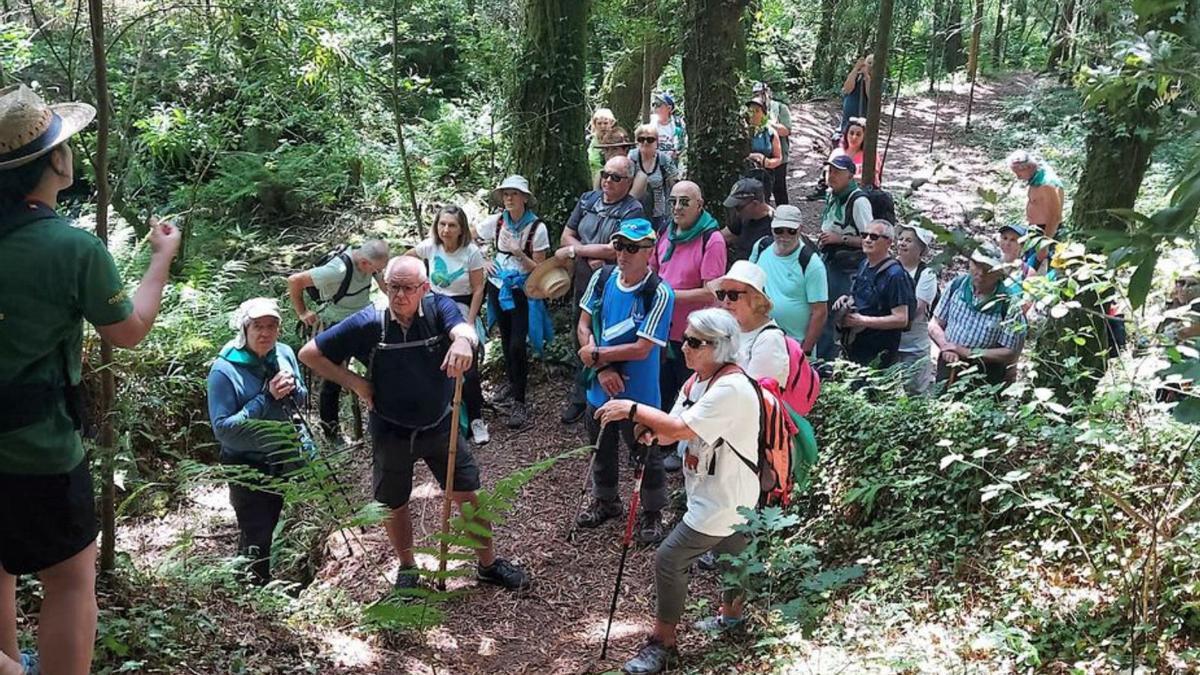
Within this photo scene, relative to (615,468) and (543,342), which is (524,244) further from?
(615,468)

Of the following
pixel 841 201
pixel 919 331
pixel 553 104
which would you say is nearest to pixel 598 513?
pixel 919 331

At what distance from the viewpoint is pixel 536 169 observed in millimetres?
9297

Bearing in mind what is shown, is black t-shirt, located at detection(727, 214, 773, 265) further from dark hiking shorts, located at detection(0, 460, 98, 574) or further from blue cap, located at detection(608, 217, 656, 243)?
dark hiking shorts, located at detection(0, 460, 98, 574)

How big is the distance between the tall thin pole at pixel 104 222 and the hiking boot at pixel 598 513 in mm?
3052

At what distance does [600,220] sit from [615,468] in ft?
7.00

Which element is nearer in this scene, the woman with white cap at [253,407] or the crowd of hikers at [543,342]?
the crowd of hikers at [543,342]

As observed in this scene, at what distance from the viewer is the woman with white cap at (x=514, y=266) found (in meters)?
7.57

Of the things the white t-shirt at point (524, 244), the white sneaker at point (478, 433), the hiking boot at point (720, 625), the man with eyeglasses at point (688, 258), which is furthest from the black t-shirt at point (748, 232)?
the hiking boot at point (720, 625)


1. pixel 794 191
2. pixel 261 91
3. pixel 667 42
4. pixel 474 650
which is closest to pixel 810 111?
pixel 794 191

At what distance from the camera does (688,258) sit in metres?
6.56

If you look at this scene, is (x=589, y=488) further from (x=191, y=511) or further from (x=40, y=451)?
(x=40, y=451)

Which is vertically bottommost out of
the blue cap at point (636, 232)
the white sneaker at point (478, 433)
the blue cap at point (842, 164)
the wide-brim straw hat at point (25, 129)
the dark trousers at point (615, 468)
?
the white sneaker at point (478, 433)

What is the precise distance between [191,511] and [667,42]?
761 centimetres

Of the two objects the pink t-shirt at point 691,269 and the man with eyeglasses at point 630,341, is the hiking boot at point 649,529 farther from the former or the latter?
the pink t-shirt at point 691,269
